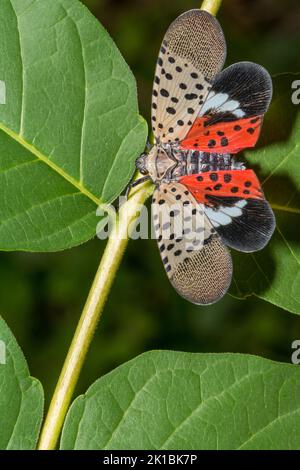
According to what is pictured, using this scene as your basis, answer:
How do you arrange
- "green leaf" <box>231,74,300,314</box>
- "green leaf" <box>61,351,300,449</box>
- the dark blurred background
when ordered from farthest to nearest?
the dark blurred background, "green leaf" <box>231,74,300,314</box>, "green leaf" <box>61,351,300,449</box>

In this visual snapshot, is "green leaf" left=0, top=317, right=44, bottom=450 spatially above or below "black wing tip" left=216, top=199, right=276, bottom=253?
below

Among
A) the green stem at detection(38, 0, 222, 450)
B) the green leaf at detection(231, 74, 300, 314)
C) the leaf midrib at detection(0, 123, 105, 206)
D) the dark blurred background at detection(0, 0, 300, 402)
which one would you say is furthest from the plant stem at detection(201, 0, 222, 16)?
the dark blurred background at detection(0, 0, 300, 402)

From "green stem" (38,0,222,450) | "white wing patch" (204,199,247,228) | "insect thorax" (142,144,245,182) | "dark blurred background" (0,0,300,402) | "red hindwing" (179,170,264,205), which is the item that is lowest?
"dark blurred background" (0,0,300,402)

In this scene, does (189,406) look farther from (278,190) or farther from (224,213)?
(278,190)

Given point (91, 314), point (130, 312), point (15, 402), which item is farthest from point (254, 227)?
point (130, 312)

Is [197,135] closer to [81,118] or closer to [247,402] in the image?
[81,118]

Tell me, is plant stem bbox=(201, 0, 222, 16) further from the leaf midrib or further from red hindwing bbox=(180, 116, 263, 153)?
the leaf midrib

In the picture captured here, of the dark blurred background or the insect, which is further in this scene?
the dark blurred background
